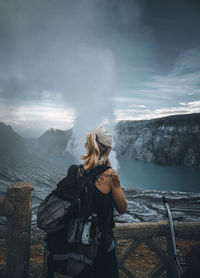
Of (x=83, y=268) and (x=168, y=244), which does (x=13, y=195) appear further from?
(x=168, y=244)

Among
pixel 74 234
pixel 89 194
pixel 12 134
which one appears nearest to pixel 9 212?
pixel 74 234

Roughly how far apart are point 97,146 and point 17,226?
185cm

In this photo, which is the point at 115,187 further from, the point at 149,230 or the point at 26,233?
the point at 26,233

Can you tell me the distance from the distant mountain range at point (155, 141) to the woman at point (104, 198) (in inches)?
2388

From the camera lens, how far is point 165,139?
80.6 metres

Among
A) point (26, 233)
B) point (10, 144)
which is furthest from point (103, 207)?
point (10, 144)

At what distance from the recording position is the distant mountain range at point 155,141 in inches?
2884

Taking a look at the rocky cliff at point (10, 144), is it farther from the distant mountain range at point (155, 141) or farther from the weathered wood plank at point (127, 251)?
the weathered wood plank at point (127, 251)

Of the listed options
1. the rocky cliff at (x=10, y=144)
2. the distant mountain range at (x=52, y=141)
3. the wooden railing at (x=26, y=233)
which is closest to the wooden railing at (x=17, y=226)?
the wooden railing at (x=26, y=233)

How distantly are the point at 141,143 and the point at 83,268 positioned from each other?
92.4 m

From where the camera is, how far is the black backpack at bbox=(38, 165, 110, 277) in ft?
6.03

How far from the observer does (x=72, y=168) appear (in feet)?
7.00

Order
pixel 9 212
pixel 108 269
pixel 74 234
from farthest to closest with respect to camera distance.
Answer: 1. pixel 9 212
2. pixel 108 269
3. pixel 74 234

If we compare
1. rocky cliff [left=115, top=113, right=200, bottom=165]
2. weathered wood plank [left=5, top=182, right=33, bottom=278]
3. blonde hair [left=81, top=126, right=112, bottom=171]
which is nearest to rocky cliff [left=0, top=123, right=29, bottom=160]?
rocky cliff [left=115, top=113, right=200, bottom=165]
